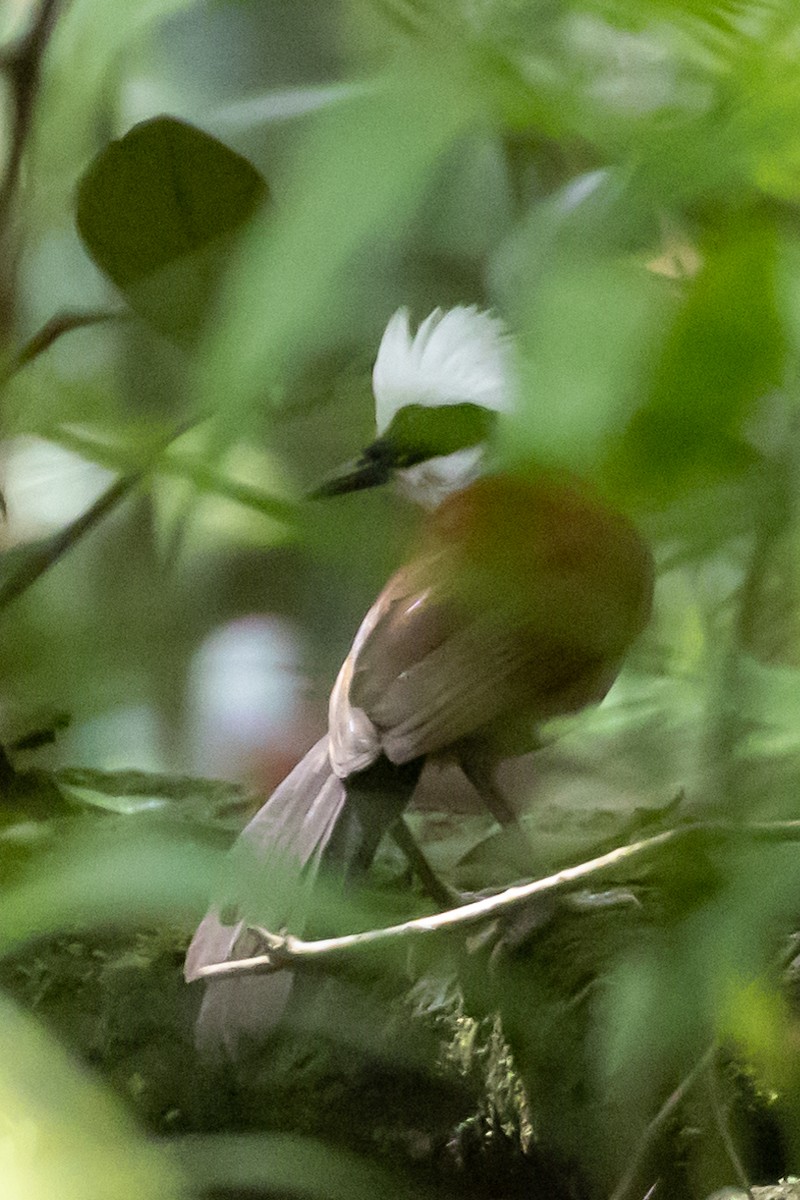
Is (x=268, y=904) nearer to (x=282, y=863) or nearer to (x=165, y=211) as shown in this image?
(x=282, y=863)

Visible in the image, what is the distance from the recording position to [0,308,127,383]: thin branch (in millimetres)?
412

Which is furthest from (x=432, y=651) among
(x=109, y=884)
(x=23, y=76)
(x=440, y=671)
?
(x=23, y=76)

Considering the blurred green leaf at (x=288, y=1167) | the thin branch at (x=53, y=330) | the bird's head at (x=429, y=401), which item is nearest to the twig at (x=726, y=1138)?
the blurred green leaf at (x=288, y=1167)

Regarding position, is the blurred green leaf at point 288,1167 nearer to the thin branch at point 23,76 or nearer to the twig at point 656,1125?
the twig at point 656,1125

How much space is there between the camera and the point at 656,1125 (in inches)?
13.9

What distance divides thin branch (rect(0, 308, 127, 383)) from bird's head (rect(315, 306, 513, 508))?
13cm

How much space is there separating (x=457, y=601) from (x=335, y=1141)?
192mm

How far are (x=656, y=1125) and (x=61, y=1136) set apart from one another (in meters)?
0.19

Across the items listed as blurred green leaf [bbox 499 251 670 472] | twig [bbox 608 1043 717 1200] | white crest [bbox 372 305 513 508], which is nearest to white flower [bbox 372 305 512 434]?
white crest [bbox 372 305 513 508]

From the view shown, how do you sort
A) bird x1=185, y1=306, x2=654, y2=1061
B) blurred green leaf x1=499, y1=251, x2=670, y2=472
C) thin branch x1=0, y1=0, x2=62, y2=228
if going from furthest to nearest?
1. thin branch x1=0, y1=0, x2=62, y2=228
2. bird x1=185, y1=306, x2=654, y2=1061
3. blurred green leaf x1=499, y1=251, x2=670, y2=472

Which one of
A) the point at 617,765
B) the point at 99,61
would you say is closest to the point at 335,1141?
the point at 617,765

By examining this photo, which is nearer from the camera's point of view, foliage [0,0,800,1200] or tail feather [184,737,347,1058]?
foliage [0,0,800,1200]

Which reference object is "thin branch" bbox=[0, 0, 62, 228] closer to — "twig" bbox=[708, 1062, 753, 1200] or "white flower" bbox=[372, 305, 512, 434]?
"white flower" bbox=[372, 305, 512, 434]

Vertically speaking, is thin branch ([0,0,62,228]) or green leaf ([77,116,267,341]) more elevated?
thin branch ([0,0,62,228])
